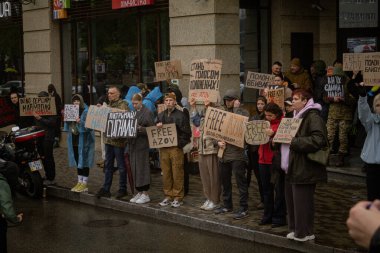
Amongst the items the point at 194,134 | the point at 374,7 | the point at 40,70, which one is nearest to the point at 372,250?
the point at 194,134

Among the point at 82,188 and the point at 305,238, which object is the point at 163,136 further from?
the point at 305,238

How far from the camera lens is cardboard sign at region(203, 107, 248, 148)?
8922 mm

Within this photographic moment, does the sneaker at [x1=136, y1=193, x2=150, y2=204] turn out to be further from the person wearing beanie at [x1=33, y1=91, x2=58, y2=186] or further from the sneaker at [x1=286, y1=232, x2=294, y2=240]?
the sneaker at [x1=286, y1=232, x2=294, y2=240]

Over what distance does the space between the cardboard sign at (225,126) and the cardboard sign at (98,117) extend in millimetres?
1973

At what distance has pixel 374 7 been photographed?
47.1 ft

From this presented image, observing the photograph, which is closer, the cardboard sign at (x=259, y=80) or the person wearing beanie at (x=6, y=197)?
the person wearing beanie at (x=6, y=197)

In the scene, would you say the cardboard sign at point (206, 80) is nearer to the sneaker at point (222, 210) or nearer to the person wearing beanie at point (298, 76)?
the sneaker at point (222, 210)

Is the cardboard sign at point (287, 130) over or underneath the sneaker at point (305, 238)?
over

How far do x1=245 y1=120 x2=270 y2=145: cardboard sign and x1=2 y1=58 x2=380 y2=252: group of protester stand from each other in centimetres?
12

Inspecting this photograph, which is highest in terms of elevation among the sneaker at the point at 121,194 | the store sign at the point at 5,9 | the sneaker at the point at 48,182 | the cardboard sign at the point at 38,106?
the store sign at the point at 5,9

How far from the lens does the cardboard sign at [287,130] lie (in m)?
7.49

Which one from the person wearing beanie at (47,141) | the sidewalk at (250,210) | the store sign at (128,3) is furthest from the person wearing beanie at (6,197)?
the store sign at (128,3)

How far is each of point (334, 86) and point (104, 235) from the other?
5.45m

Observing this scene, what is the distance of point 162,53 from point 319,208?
22.0 ft
